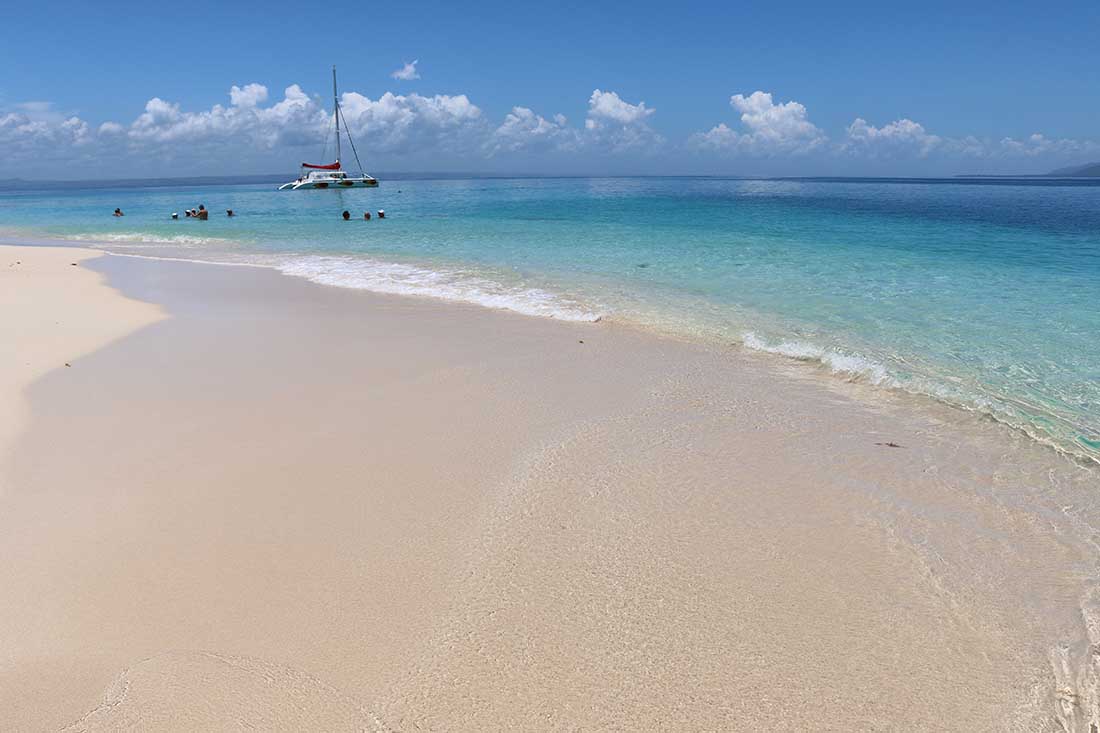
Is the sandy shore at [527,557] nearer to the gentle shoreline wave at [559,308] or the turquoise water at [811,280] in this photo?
the gentle shoreline wave at [559,308]

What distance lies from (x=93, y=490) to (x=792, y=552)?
5.71m

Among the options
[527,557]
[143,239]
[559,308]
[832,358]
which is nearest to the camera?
[527,557]

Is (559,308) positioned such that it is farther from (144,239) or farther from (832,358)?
(144,239)

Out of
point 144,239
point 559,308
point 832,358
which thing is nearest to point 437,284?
point 559,308

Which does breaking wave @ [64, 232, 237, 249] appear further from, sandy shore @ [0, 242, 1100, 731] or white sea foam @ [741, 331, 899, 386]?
white sea foam @ [741, 331, 899, 386]

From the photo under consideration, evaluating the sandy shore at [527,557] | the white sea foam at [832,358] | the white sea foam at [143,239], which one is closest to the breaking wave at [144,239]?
the white sea foam at [143,239]

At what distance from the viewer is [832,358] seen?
31.7ft

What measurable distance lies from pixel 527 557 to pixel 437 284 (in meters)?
12.6

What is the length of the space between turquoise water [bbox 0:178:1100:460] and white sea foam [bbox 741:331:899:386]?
0.10ft

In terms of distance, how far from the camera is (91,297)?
14328mm

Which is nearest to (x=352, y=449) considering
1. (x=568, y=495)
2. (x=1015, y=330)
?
(x=568, y=495)

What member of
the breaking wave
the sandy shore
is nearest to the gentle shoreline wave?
the sandy shore

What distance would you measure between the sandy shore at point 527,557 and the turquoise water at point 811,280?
1.86m

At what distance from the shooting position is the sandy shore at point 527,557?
3465mm
